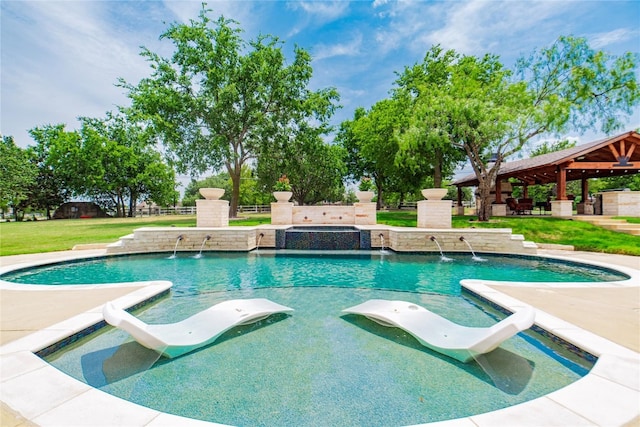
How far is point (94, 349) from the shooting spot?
336cm

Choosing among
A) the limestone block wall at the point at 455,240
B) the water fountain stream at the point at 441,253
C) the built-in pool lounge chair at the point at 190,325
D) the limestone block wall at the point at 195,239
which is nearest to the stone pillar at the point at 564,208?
the limestone block wall at the point at 455,240

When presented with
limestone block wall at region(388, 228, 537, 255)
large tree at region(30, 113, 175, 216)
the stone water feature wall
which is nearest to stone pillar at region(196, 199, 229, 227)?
the stone water feature wall

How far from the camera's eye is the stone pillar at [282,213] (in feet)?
52.1

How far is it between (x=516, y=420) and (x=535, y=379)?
115cm

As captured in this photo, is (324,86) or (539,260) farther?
(324,86)

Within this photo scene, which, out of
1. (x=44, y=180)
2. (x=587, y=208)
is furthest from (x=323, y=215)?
(x=44, y=180)

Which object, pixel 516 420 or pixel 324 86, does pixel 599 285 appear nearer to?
pixel 516 420

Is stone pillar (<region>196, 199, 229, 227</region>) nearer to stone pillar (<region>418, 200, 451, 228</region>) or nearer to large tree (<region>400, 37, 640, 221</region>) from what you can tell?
stone pillar (<region>418, 200, 451, 228</region>)

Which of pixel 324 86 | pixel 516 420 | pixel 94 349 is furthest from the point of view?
pixel 324 86

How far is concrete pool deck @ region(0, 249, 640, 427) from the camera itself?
78.4 inches

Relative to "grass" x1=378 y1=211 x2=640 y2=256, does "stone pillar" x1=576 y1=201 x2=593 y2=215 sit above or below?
above

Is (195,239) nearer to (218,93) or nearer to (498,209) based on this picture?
(218,93)

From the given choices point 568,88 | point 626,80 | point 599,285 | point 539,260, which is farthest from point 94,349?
point 626,80

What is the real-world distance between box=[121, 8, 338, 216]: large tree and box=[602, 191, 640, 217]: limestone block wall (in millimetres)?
18557
